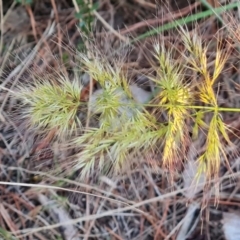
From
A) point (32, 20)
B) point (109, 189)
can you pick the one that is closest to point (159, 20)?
point (32, 20)

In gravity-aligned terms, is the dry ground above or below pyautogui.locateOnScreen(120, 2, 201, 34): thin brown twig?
below

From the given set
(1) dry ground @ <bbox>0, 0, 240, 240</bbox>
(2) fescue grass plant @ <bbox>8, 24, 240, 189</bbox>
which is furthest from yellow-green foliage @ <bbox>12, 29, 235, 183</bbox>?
(1) dry ground @ <bbox>0, 0, 240, 240</bbox>

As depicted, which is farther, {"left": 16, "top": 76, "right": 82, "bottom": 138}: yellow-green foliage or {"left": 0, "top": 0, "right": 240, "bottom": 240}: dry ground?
{"left": 0, "top": 0, "right": 240, "bottom": 240}: dry ground

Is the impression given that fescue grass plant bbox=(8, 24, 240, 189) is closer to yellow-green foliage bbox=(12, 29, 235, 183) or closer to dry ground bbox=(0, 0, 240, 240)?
yellow-green foliage bbox=(12, 29, 235, 183)

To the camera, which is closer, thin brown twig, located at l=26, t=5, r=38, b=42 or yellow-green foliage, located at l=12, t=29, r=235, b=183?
yellow-green foliage, located at l=12, t=29, r=235, b=183

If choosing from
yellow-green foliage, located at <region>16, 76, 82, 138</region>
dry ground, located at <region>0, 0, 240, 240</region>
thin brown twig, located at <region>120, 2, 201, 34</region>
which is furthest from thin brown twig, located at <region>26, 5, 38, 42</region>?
yellow-green foliage, located at <region>16, 76, 82, 138</region>

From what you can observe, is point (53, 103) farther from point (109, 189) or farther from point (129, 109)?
point (109, 189)

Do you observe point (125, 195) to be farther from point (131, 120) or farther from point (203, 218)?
point (131, 120)

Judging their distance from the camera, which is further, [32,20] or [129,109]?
[32,20]

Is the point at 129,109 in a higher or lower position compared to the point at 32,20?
lower

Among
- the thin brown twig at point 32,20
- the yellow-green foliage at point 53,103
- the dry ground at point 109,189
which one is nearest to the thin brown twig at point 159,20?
the dry ground at point 109,189

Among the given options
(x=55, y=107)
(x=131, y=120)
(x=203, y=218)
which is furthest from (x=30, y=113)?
(x=203, y=218)
